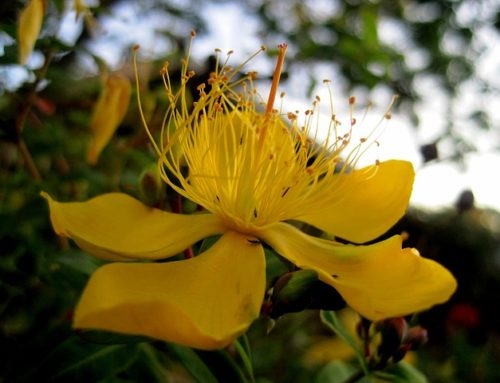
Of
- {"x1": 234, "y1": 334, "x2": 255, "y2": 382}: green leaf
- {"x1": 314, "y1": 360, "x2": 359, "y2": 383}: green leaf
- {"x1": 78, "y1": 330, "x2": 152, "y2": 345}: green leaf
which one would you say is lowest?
{"x1": 314, "y1": 360, "x2": 359, "y2": 383}: green leaf

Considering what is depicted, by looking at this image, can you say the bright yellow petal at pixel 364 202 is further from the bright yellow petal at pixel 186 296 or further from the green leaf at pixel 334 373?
the green leaf at pixel 334 373

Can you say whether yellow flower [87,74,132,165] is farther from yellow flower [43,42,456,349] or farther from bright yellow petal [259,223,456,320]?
bright yellow petal [259,223,456,320]

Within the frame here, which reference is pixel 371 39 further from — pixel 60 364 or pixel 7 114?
pixel 60 364

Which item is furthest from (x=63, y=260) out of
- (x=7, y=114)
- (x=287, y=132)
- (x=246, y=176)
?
(x=7, y=114)

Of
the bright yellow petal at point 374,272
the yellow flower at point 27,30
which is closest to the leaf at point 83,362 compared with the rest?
the bright yellow petal at point 374,272

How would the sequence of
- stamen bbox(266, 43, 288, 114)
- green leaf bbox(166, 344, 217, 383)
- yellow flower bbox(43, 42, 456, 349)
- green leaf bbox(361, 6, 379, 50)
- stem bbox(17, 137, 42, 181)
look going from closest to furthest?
1. yellow flower bbox(43, 42, 456, 349)
2. green leaf bbox(166, 344, 217, 383)
3. stamen bbox(266, 43, 288, 114)
4. stem bbox(17, 137, 42, 181)
5. green leaf bbox(361, 6, 379, 50)

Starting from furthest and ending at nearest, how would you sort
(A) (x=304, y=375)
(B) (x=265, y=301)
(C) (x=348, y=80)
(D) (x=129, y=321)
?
(C) (x=348, y=80) → (A) (x=304, y=375) → (B) (x=265, y=301) → (D) (x=129, y=321)

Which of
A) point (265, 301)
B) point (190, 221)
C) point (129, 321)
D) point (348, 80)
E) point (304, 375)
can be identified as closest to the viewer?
point (129, 321)

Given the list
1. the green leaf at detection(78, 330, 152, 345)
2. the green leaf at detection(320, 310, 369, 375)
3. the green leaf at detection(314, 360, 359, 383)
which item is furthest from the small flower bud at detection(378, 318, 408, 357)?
the green leaf at detection(78, 330, 152, 345)
